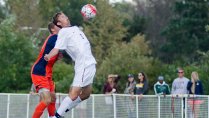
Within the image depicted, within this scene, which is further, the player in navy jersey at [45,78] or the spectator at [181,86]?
the spectator at [181,86]

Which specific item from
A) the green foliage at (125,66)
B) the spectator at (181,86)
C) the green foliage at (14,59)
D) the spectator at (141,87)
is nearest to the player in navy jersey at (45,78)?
the spectator at (141,87)

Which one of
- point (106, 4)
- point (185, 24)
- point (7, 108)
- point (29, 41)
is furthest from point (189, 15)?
point (7, 108)

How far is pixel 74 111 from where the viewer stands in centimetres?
2156

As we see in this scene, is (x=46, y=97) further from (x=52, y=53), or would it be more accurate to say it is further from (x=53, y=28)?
(x=53, y=28)

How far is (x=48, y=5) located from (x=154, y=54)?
10334 millimetres

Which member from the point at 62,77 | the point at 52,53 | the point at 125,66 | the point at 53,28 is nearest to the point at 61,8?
the point at 125,66

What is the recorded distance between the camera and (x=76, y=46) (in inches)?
590

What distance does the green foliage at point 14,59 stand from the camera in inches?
1232

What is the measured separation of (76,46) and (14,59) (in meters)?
18.0

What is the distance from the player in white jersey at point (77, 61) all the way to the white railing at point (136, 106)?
18.5 ft

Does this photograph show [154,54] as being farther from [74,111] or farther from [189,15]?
[74,111]

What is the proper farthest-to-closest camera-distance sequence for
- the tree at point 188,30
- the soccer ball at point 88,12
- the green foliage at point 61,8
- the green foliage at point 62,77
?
the green foliage at point 61,8, the tree at point 188,30, the green foliage at point 62,77, the soccer ball at point 88,12

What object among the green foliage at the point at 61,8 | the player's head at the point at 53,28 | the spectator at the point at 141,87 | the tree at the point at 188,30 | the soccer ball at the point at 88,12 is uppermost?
the green foliage at the point at 61,8

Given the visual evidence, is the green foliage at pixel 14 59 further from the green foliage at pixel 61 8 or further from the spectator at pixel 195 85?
the green foliage at pixel 61 8
